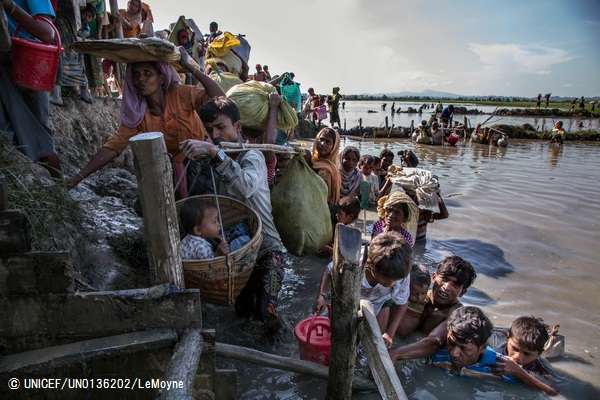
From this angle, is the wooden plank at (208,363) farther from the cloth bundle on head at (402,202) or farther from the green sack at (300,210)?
the cloth bundle on head at (402,202)

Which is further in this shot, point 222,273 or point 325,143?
point 325,143

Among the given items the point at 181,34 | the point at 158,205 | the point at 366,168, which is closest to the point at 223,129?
the point at 158,205

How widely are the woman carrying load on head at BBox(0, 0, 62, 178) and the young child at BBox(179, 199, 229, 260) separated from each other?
1009 mm

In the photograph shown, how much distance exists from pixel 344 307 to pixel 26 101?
9.72ft

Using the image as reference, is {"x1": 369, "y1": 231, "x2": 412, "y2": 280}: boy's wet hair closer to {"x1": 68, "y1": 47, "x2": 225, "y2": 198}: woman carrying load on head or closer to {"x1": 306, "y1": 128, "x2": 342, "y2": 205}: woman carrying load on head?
{"x1": 68, "y1": 47, "x2": 225, "y2": 198}: woman carrying load on head

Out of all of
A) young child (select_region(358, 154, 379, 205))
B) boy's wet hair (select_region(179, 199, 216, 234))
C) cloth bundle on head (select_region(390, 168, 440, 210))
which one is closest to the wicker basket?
boy's wet hair (select_region(179, 199, 216, 234))

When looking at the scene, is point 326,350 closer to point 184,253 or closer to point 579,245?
point 184,253

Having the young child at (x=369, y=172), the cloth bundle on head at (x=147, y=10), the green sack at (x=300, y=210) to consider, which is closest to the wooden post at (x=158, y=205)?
the green sack at (x=300, y=210)

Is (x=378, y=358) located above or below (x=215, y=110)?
below

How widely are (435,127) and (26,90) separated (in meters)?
19.6

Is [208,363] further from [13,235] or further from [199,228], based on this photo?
[13,235]

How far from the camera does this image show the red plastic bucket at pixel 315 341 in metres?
2.63

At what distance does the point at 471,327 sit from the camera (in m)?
2.76

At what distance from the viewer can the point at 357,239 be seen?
208 cm
